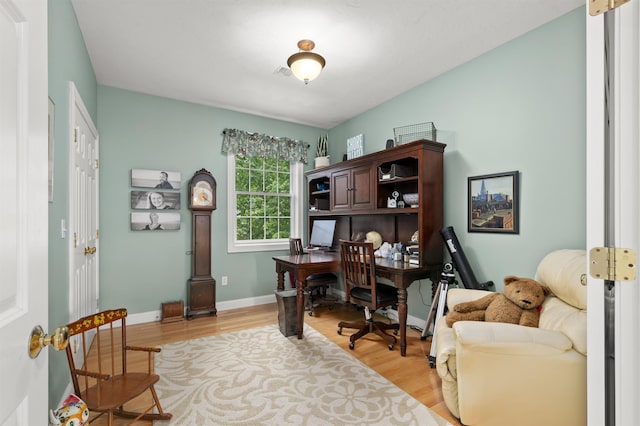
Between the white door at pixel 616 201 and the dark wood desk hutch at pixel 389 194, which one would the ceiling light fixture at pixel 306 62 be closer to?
the dark wood desk hutch at pixel 389 194

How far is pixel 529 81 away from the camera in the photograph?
2.52 metres

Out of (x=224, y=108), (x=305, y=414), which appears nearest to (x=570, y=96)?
(x=305, y=414)

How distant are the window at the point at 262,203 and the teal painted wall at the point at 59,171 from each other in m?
2.23

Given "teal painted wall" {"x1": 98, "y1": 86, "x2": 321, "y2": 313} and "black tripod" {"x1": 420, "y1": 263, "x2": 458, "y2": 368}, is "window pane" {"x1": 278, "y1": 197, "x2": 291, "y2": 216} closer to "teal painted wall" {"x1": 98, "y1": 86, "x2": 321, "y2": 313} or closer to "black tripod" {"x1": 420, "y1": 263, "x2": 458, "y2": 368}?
"teal painted wall" {"x1": 98, "y1": 86, "x2": 321, "y2": 313}

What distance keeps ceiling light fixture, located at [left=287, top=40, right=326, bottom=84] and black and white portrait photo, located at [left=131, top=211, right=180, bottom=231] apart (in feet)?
7.86

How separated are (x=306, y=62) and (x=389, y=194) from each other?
1.76 metres

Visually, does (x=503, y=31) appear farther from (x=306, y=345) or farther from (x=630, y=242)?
(x=306, y=345)

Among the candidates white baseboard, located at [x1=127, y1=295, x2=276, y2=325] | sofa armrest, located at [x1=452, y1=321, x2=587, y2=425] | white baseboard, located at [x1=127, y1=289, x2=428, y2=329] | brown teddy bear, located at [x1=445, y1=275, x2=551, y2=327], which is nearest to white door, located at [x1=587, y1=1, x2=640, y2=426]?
sofa armrest, located at [x1=452, y1=321, x2=587, y2=425]

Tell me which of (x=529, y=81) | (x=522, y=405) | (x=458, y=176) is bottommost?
(x=522, y=405)

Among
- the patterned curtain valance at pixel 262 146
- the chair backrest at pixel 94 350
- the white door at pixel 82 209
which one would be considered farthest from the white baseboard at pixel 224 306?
the patterned curtain valance at pixel 262 146

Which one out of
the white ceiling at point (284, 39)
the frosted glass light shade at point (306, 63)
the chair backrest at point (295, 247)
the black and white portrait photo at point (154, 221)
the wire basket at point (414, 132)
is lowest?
the chair backrest at point (295, 247)

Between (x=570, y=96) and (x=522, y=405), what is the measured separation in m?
2.12

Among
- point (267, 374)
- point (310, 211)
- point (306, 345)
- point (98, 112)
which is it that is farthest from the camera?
point (310, 211)

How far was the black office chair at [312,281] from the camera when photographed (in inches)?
155
